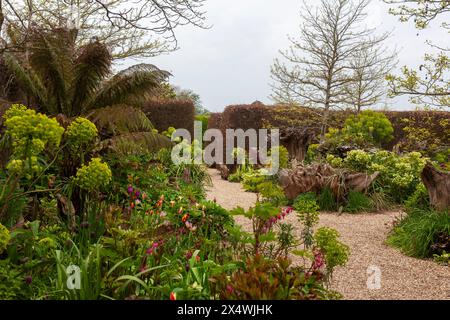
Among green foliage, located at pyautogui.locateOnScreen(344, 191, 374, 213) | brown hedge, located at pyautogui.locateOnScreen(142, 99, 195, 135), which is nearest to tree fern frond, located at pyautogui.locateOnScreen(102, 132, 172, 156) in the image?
green foliage, located at pyautogui.locateOnScreen(344, 191, 374, 213)

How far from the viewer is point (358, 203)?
8.45 m

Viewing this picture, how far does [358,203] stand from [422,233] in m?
2.71

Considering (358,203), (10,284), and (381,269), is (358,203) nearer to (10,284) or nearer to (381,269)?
(381,269)

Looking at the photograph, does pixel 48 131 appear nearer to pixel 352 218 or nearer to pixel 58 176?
pixel 58 176

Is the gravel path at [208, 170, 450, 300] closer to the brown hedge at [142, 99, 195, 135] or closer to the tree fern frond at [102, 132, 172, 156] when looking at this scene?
the tree fern frond at [102, 132, 172, 156]

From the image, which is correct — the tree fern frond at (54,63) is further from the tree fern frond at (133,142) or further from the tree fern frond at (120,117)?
the tree fern frond at (133,142)

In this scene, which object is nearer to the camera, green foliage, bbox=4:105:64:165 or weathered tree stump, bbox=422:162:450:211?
green foliage, bbox=4:105:64:165

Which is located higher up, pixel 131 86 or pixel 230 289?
pixel 131 86

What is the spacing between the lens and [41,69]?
7070 millimetres

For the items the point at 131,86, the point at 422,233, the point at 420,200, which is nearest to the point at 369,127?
the point at 420,200

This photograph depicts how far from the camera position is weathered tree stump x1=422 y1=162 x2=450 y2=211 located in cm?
605

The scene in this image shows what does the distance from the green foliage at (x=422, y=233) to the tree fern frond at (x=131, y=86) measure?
382 cm

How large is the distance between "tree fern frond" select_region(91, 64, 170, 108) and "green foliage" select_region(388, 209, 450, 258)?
12.5ft
